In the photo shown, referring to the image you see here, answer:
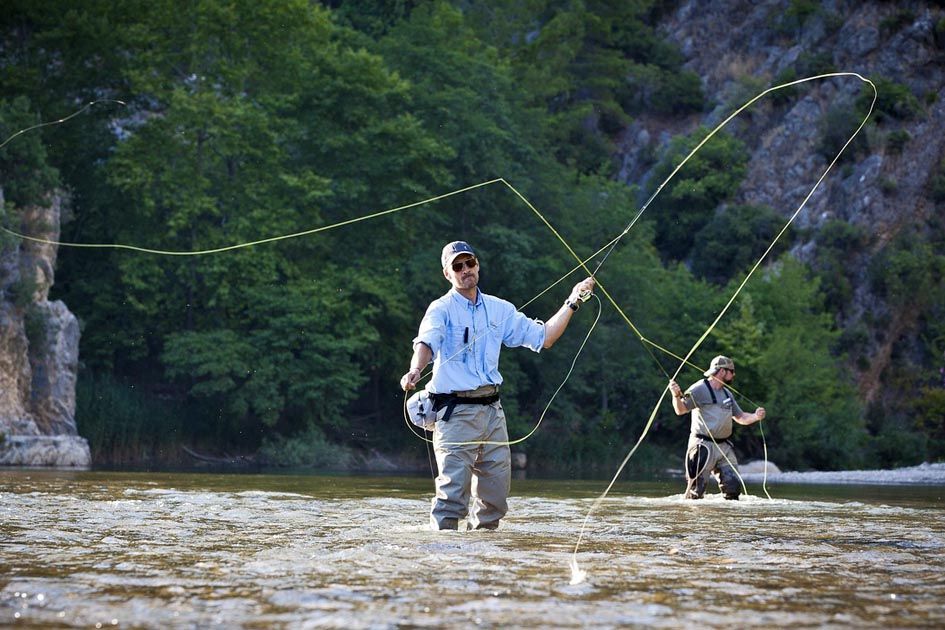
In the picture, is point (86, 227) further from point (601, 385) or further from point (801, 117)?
point (801, 117)

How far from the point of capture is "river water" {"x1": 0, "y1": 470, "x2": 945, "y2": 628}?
536 centimetres

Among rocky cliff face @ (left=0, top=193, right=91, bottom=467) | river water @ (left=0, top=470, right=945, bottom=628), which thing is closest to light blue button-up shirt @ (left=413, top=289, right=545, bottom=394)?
river water @ (left=0, top=470, right=945, bottom=628)

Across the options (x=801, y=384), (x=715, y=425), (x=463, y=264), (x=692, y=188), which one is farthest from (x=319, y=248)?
(x=463, y=264)

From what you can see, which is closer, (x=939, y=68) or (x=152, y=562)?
(x=152, y=562)

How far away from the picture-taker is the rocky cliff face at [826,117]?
5028 cm

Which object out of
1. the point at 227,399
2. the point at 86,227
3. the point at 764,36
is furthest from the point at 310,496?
the point at 764,36

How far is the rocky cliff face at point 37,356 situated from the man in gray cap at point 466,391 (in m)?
21.1

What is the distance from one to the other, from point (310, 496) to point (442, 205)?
27203 mm

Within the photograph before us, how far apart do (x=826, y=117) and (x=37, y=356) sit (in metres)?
33.5

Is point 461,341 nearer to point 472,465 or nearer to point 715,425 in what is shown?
point 472,465

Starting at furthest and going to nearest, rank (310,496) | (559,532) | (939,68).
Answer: (939,68) → (310,496) → (559,532)

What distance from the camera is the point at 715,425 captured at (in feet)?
50.3

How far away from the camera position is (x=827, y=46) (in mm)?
57938

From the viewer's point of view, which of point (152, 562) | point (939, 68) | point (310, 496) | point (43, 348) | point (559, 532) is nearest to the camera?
point (152, 562)
